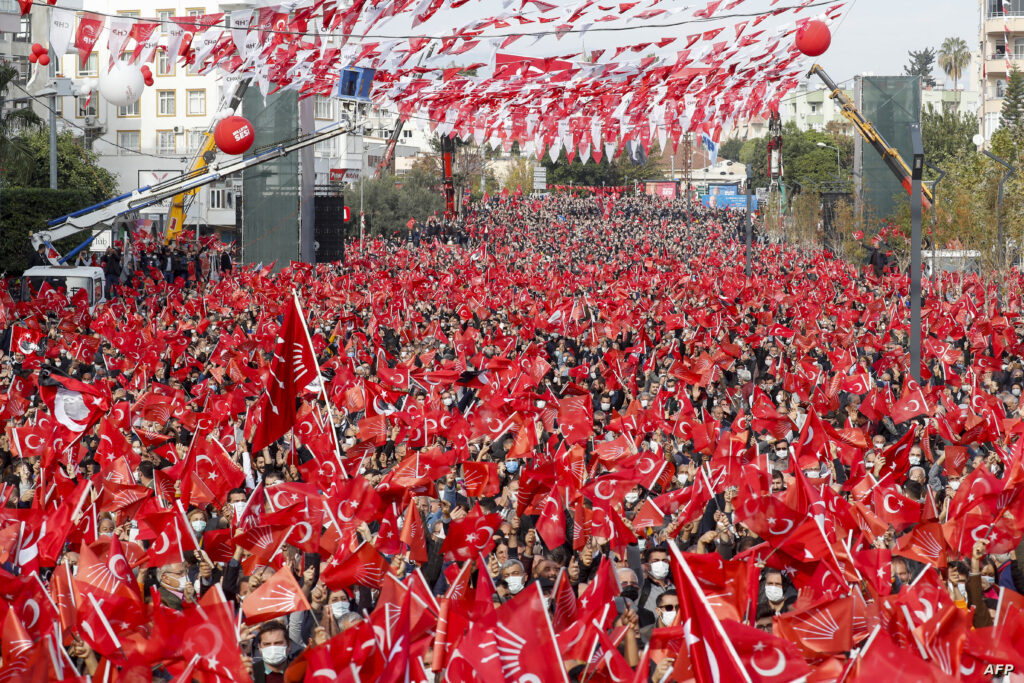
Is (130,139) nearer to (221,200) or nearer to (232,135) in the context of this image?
(221,200)

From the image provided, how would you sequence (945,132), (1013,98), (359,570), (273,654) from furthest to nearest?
(945,132), (1013,98), (359,570), (273,654)

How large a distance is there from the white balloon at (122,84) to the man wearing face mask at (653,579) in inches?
489

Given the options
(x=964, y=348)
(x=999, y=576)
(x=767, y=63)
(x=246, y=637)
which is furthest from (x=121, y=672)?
(x=964, y=348)

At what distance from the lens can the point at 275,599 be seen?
302 inches

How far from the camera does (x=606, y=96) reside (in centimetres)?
1938

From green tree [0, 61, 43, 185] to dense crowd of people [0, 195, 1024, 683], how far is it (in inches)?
690

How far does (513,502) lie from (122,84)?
1101cm

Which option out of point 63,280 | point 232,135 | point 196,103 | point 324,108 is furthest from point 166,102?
point 232,135

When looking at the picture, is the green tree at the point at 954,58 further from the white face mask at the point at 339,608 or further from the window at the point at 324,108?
the white face mask at the point at 339,608

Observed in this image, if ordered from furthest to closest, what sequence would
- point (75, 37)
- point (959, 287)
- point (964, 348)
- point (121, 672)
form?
point (959, 287) → point (964, 348) → point (75, 37) → point (121, 672)

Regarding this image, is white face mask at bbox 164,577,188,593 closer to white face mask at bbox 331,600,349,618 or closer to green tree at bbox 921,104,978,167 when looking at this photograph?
white face mask at bbox 331,600,349,618

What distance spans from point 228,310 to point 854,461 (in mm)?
16677

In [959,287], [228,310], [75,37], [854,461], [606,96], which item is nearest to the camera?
[854,461]

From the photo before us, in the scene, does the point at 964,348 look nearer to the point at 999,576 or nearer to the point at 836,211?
the point at 999,576
